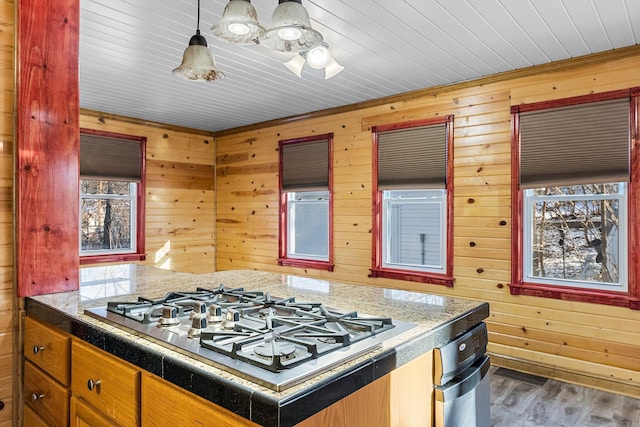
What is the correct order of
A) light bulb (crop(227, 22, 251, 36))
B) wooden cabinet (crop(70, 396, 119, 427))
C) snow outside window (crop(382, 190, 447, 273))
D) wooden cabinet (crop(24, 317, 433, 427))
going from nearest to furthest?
wooden cabinet (crop(24, 317, 433, 427)) < wooden cabinet (crop(70, 396, 119, 427)) < light bulb (crop(227, 22, 251, 36)) < snow outside window (crop(382, 190, 447, 273))

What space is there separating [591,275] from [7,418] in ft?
12.1

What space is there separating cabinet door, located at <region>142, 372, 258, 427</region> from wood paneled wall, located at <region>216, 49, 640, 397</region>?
10.0 feet

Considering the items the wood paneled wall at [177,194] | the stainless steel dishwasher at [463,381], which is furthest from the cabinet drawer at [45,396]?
the wood paneled wall at [177,194]

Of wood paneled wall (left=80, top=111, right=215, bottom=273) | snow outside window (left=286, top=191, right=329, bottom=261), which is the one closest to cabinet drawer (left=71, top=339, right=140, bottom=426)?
snow outside window (left=286, top=191, right=329, bottom=261)

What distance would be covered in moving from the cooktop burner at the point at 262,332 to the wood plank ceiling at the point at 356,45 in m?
1.68

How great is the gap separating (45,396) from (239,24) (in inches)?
62.2

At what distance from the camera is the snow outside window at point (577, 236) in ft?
10.3

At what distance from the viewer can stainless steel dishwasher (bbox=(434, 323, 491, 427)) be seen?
4.58 feet

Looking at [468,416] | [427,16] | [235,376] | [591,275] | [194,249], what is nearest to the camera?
[235,376]

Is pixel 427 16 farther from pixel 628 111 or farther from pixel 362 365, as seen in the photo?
pixel 362 365

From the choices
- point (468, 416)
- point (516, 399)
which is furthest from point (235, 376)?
point (516, 399)

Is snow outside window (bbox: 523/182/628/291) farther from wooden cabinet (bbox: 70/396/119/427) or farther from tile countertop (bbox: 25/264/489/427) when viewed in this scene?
wooden cabinet (bbox: 70/396/119/427)

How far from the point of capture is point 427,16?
2518 millimetres

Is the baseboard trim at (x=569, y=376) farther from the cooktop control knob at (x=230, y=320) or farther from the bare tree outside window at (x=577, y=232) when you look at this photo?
the cooktop control knob at (x=230, y=320)
